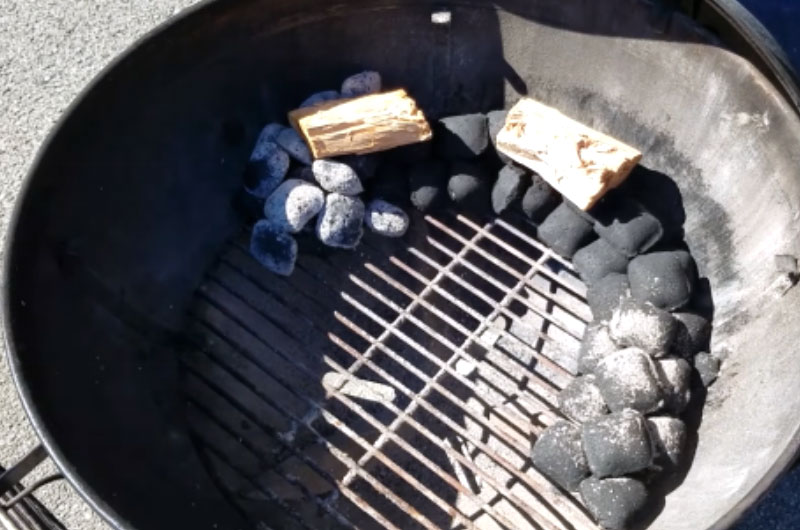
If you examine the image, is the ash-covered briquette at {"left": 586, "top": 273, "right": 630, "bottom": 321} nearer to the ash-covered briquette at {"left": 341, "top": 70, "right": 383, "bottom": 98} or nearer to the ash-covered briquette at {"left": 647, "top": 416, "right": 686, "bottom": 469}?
the ash-covered briquette at {"left": 647, "top": 416, "right": 686, "bottom": 469}

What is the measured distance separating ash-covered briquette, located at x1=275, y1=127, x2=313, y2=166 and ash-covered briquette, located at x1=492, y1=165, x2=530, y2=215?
457 mm

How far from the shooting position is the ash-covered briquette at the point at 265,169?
2.29 m

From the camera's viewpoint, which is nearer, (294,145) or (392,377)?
(392,377)

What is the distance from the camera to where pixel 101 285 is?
6.73ft

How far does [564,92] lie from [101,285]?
1.18 metres

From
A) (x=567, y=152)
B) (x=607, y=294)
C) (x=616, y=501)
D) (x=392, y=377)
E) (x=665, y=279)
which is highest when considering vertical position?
(x=567, y=152)

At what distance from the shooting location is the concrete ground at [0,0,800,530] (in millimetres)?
2629

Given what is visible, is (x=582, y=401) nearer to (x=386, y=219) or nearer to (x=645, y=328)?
(x=645, y=328)

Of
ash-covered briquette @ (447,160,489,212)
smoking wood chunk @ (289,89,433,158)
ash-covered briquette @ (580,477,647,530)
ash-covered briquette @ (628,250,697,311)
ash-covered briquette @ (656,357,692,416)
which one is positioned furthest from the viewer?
ash-covered briquette @ (447,160,489,212)

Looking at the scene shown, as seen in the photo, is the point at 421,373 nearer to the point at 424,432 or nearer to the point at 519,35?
the point at 424,432

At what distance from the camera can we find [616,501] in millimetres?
1905

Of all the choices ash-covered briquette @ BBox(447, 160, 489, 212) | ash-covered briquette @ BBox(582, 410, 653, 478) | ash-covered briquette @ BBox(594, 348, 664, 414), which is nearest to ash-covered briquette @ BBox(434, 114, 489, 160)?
ash-covered briquette @ BBox(447, 160, 489, 212)

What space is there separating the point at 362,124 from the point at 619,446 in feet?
3.00

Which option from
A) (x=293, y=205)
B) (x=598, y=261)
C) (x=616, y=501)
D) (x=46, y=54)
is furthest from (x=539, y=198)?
(x=46, y=54)
